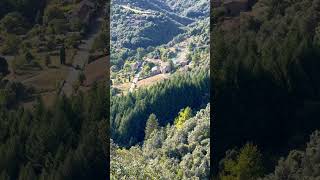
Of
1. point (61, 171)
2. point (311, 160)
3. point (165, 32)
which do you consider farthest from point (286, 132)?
point (165, 32)

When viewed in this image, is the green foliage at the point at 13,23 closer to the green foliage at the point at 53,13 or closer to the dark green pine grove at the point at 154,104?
the green foliage at the point at 53,13

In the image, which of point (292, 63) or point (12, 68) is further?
point (292, 63)

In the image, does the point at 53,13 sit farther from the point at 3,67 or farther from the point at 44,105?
the point at 44,105

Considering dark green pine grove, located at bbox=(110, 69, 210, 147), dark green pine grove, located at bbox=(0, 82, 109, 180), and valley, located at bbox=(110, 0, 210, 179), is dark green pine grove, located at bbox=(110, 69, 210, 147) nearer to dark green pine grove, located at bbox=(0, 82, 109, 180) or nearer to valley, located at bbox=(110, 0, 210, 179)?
valley, located at bbox=(110, 0, 210, 179)

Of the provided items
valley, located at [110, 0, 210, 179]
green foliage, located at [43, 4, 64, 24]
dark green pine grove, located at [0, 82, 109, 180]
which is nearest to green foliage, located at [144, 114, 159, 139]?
valley, located at [110, 0, 210, 179]

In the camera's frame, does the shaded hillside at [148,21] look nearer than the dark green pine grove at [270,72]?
No

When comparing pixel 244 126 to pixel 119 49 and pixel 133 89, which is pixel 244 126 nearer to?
pixel 133 89

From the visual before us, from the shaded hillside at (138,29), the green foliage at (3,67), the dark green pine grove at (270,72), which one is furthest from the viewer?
the shaded hillside at (138,29)

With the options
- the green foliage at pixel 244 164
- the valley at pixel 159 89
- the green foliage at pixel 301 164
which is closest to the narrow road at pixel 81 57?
the green foliage at pixel 244 164
